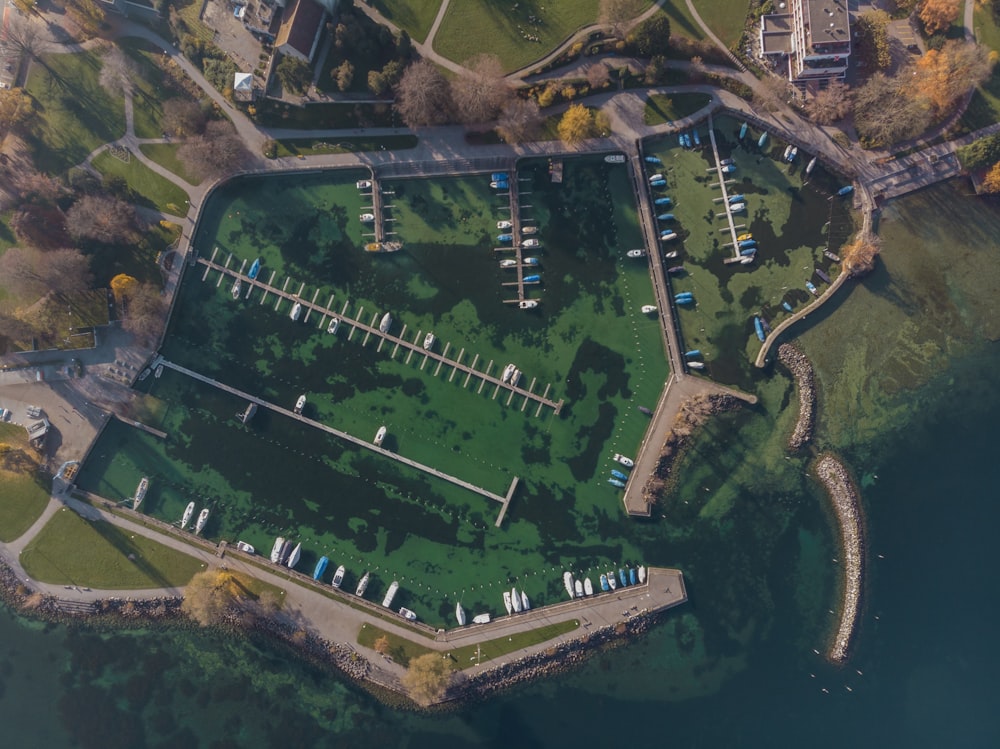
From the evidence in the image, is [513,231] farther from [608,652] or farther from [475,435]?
[608,652]

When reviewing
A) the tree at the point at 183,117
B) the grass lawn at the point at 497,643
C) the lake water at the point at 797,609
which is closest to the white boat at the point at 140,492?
the lake water at the point at 797,609

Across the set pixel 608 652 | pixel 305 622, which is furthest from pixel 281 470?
pixel 608 652

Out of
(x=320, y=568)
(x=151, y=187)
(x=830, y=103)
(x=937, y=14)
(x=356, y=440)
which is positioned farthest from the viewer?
(x=151, y=187)

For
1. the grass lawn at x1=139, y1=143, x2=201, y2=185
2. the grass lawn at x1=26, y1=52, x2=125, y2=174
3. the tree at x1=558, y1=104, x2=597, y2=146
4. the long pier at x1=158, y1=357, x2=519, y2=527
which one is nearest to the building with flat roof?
the tree at x1=558, y1=104, x2=597, y2=146

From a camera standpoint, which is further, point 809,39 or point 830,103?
point 830,103

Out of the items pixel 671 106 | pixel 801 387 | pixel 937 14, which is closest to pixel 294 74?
pixel 671 106

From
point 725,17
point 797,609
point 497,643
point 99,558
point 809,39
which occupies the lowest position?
point 99,558

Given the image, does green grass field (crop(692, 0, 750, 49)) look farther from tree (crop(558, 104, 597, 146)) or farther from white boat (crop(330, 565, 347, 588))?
white boat (crop(330, 565, 347, 588))

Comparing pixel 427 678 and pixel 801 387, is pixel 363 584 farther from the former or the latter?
pixel 801 387
